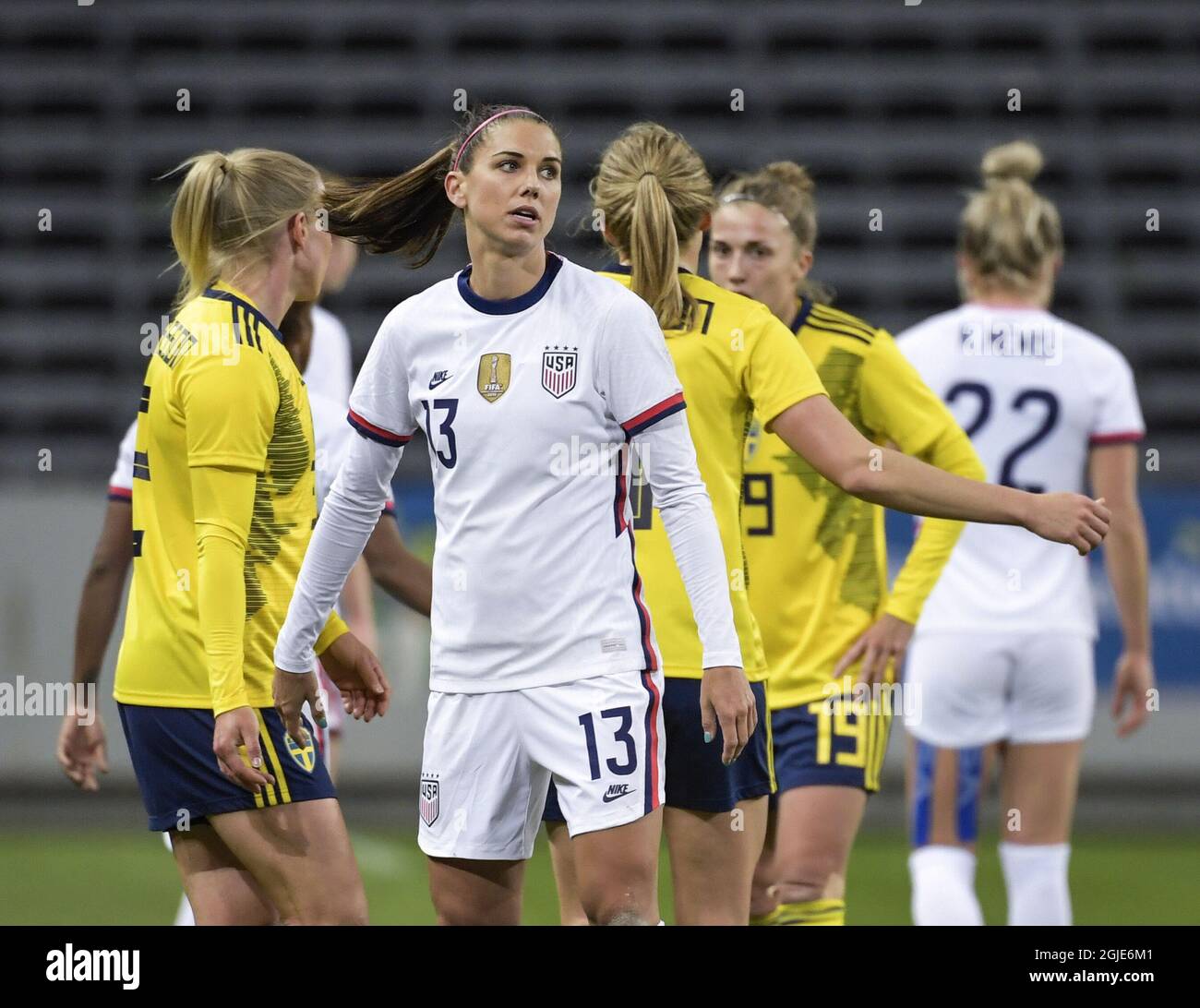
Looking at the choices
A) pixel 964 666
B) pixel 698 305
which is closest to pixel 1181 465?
pixel 964 666

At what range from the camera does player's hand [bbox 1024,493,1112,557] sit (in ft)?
11.2

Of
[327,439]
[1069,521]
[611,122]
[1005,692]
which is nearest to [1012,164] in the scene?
[1005,692]

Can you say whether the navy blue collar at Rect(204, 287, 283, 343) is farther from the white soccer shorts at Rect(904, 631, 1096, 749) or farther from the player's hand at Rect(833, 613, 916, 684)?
the white soccer shorts at Rect(904, 631, 1096, 749)

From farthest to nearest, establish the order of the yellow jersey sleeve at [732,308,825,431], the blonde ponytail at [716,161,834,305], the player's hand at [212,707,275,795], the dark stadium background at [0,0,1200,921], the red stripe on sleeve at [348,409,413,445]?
1. the dark stadium background at [0,0,1200,921]
2. the blonde ponytail at [716,161,834,305]
3. the yellow jersey sleeve at [732,308,825,431]
4. the red stripe on sleeve at [348,409,413,445]
5. the player's hand at [212,707,275,795]

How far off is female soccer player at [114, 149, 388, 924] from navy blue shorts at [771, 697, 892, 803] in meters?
1.33

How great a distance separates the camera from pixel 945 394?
17.8 ft

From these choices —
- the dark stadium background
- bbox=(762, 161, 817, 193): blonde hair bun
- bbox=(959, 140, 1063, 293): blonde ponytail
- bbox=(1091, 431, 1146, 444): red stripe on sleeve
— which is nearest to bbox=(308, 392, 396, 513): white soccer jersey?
bbox=(762, 161, 817, 193): blonde hair bun

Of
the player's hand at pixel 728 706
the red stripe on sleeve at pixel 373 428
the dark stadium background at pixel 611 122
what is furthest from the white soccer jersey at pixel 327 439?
the dark stadium background at pixel 611 122

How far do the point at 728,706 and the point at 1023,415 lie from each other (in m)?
2.41

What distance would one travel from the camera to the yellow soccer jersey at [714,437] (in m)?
3.79

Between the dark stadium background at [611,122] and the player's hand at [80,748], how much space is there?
738cm

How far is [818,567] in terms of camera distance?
15.3 feet

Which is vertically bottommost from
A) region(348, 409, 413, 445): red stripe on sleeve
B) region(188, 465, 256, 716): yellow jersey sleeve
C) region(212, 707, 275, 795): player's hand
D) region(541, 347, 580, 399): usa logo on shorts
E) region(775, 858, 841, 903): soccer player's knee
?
region(775, 858, 841, 903): soccer player's knee

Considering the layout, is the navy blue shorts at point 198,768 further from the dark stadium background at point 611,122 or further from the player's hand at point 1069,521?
the dark stadium background at point 611,122
